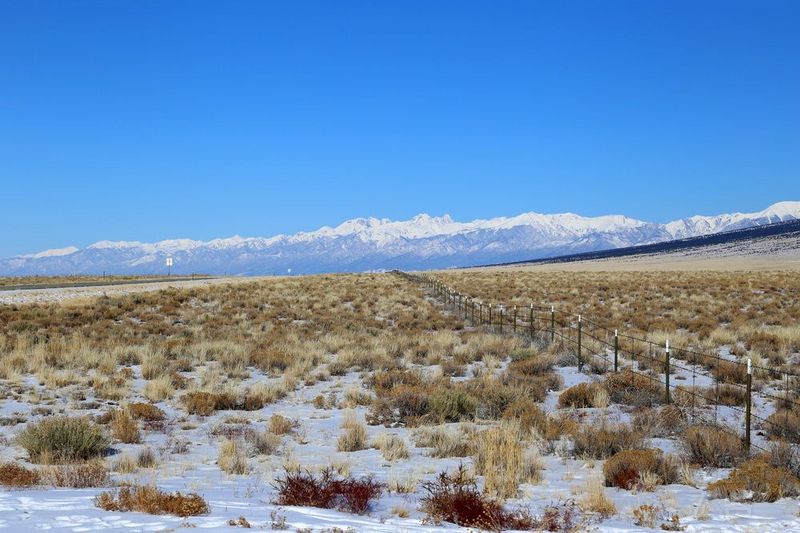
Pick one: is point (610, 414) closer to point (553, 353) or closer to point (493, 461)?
point (493, 461)

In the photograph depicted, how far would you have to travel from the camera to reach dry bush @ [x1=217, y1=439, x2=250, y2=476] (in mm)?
8359

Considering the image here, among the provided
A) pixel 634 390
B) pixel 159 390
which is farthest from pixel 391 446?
pixel 159 390

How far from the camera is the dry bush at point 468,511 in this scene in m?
6.15

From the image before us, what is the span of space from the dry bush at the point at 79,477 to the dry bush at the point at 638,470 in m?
5.76

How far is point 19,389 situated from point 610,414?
1158 cm

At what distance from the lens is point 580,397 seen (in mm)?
12555

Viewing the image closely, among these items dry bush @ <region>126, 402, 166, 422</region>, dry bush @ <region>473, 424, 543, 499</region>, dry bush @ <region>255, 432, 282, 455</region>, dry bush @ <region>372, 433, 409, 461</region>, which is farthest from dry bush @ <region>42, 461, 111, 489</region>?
dry bush @ <region>473, 424, 543, 499</region>

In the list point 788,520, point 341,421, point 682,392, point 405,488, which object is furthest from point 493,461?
point 682,392

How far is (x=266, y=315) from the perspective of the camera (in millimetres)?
29469

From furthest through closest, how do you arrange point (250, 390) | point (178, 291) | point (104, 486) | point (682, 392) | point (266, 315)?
point (178, 291) → point (266, 315) → point (250, 390) → point (682, 392) → point (104, 486)

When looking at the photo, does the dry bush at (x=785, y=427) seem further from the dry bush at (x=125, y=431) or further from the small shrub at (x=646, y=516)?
the dry bush at (x=125, y=431)

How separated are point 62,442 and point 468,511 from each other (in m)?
5.72

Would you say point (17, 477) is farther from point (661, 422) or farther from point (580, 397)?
point (580, 397)

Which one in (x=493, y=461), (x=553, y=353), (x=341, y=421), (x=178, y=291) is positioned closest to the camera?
(x=493, y=461)
